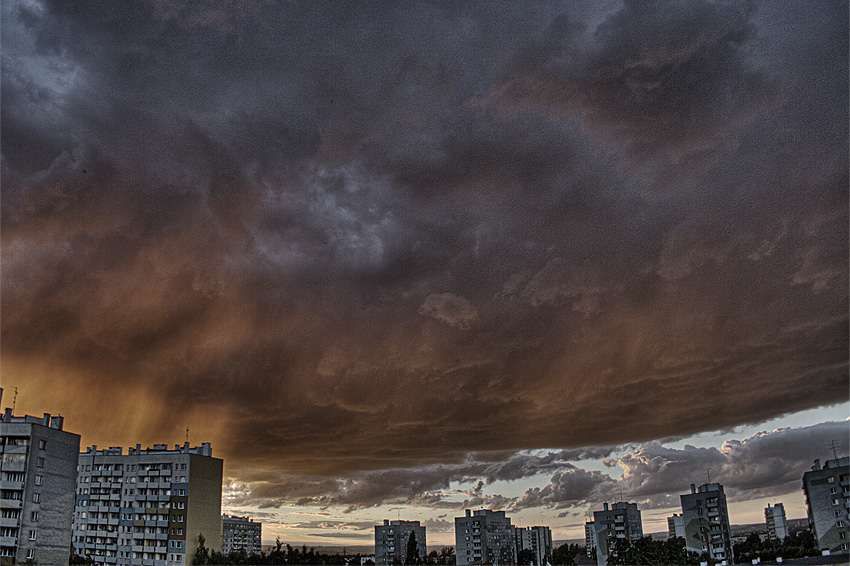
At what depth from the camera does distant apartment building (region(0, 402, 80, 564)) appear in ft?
203

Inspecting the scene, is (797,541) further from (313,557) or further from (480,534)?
(313,557)

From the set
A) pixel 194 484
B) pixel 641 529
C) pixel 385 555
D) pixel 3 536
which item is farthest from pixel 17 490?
pixel 641 529

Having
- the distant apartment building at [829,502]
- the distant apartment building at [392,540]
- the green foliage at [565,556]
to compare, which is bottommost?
the green foliage at [565,556]

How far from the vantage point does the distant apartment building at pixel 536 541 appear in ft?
483

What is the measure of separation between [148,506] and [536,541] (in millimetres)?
99385

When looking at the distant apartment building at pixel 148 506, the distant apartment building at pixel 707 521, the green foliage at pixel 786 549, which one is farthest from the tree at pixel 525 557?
the distant apartment building at pixel 148 506

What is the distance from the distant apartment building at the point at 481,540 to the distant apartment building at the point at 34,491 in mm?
79702

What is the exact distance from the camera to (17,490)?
2485 inches

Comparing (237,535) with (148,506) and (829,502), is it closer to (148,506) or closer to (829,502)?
(148,506)

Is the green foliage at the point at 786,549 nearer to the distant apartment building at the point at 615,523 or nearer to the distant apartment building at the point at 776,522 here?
the distant apartment building at the point at 615,523

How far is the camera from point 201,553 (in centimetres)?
8575

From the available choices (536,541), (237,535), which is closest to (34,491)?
(536,541)

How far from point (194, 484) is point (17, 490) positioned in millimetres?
28115

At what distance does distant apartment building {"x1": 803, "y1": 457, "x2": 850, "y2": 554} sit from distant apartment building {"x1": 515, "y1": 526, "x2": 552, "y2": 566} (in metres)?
64.5
